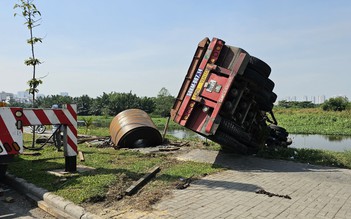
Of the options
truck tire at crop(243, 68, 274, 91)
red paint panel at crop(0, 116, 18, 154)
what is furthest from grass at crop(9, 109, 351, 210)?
truck tire at crop(243, 68, 274, 91)

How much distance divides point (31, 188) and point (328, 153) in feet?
25.4

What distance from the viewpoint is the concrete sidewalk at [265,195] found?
466 centimetres

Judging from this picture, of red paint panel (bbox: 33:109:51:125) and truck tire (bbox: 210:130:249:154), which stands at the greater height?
truck tire (bbox: 210:130:249:154)

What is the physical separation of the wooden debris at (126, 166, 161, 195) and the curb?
3.15ft

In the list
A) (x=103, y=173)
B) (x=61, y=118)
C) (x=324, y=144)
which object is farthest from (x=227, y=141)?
(x=324, y=144)

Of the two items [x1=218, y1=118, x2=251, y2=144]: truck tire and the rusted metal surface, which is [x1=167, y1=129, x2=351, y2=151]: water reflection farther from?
[x1=218, y1=118, x2=251, y2=144]: truck tire

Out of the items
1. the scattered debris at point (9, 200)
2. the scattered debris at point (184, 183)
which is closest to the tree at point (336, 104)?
the scattered debris at point (184, 183)

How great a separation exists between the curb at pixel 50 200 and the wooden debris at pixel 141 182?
96 centimetres

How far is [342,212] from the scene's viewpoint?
15.6ft

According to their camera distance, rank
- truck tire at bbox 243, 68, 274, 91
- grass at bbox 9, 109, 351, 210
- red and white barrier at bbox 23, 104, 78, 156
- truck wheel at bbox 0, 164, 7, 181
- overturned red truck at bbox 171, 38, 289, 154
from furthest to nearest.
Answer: truck tire at bbox 243, 68, 274, 91, overturned red truck at bbox 171, 38, 289, 154, truck wheel at bbox 0, 164, 7, 181, red and white barrier at bbox 23, 104, 78, 156, grass at bbox 9, 109, 351, 210

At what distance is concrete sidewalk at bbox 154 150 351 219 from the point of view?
4.66 meters

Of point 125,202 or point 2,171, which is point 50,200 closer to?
point 125,202

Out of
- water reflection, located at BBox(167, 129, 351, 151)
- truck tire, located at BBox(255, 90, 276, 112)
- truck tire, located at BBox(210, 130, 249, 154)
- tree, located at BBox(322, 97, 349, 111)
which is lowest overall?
truck tire, located at BBox(210, 130, 249, 154)

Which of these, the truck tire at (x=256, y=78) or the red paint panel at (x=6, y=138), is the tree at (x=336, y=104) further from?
the red paint panel at (x=6, y=138)
